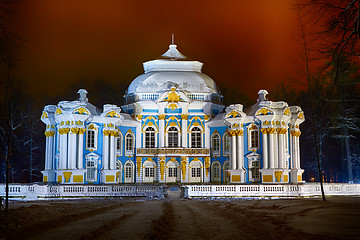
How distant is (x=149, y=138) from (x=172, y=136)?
213 centimetres

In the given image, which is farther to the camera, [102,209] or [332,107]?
[332,107]

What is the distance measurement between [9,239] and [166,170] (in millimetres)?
33602

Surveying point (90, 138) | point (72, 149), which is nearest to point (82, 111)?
point (90, 138)

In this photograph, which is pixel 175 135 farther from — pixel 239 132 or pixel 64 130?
pixel 64 130

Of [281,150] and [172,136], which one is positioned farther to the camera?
[172,136]

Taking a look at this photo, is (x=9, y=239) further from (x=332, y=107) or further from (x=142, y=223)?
(x=332, y=107)

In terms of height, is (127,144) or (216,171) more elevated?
Answer: (127,144)

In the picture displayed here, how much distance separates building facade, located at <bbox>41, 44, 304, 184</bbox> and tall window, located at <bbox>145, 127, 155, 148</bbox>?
0.09 m

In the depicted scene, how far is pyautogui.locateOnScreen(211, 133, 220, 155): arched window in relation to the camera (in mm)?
46812

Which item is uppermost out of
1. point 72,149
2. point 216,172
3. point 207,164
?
point 72,149

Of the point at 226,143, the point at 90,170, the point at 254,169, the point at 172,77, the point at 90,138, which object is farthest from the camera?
the point at 172,77

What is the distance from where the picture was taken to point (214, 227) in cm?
1494

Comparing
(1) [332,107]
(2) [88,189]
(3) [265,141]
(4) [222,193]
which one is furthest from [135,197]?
(1) [332,107]

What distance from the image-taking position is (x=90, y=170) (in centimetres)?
4247
